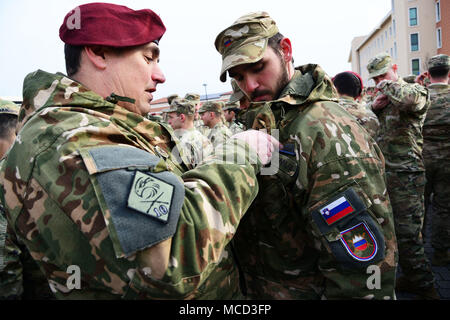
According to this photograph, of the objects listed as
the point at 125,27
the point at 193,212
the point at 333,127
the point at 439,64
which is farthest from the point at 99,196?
the point at 439,64

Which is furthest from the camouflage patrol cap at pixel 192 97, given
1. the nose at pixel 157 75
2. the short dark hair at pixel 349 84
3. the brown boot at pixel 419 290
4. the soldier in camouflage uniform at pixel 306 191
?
the nose at pixel 157 75

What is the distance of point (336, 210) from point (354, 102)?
340 centimetres

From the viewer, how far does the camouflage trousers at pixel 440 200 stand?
4.63 m

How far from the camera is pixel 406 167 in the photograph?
423cm

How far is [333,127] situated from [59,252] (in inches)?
55.4

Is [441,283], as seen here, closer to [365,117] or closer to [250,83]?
[365,117]

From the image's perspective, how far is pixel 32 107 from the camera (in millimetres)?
1414

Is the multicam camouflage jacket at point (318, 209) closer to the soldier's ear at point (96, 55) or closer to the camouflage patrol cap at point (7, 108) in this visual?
the soldier's ear at point (96, 55)

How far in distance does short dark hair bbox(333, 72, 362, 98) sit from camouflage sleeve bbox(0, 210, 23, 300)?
4365 millimetres

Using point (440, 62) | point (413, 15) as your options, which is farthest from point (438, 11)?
point (440, 62)

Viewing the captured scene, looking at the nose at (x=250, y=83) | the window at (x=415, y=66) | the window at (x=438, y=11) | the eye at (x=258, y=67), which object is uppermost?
the window at (x=438, y=11)

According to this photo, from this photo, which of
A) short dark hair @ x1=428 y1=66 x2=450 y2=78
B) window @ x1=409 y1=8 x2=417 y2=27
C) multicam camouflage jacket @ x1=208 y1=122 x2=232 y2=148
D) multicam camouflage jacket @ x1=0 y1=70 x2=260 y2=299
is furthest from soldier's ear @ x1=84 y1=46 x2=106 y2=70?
window @ x1=409 y1=8 x2=417 y2=27

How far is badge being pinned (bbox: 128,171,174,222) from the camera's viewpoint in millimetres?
1067
